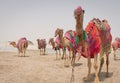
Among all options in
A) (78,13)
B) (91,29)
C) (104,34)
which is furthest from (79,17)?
(104,34)

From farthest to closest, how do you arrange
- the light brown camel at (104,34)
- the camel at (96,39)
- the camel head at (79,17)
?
the light brown camel at (104,34), the camel at (96,39), the camel head at (79,17)

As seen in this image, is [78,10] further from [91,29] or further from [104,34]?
[104,34]

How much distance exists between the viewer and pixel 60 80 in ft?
40.3

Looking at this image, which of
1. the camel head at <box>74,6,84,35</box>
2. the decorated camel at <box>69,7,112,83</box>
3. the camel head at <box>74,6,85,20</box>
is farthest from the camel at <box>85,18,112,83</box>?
the camel head at <box>74,6,85,20</box>

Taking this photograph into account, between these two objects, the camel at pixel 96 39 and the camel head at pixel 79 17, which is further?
the camel at pixel 96 39

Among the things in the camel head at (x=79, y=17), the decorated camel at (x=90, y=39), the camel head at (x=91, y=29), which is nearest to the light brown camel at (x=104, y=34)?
the decorated camel at (x=90, y=39)

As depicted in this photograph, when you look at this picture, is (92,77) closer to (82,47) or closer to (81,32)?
(82,47)

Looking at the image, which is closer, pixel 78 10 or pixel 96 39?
pixel 78 10

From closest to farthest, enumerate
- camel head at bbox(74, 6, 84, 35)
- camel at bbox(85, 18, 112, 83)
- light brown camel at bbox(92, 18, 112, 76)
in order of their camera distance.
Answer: camel head at bbox(74, 6, 84, 35)
camel at bbox(85, 18, 112, 83)
light brown camel at bbox(92, 18, 112, 76)

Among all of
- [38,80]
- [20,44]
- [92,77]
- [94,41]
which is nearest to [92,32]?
[94,41]

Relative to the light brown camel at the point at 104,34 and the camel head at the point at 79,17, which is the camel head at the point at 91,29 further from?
the camel head at the point at 79,17

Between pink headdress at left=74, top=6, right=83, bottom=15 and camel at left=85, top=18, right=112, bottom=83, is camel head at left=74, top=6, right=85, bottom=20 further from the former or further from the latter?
camel at left=85, top=18, right=112, bottom=83

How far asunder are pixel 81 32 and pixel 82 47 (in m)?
0.80

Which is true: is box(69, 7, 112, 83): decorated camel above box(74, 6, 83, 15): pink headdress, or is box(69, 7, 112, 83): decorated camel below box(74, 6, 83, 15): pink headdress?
below
